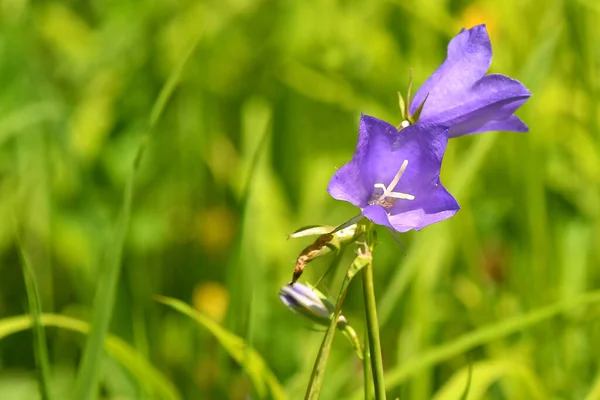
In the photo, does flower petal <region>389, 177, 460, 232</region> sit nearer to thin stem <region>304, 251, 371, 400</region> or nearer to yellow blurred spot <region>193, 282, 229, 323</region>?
thin stem <region>304, 251, 371, 400</region>

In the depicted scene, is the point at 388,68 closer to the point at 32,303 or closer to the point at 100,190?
the point at 100,190

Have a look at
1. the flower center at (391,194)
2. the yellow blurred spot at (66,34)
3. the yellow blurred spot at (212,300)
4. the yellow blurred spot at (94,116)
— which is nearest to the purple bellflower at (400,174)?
the flower center at (391,194)

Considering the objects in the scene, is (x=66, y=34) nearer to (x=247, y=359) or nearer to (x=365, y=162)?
(x=247, y=359)

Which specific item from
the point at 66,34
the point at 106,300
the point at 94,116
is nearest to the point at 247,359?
the point at 106,300

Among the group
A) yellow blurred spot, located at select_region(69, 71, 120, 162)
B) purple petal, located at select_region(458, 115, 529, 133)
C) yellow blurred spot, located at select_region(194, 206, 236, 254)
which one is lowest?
yellow blurred spot, located at select_region(194, 206, 236, 254)

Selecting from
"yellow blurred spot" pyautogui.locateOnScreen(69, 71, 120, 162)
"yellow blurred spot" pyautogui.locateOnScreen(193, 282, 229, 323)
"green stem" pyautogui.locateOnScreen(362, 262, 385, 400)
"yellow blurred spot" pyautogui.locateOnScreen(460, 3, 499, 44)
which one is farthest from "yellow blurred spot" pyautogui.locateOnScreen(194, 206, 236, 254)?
"green stem" pyautogui.locateOnScreen(362, 262, 385, 400)

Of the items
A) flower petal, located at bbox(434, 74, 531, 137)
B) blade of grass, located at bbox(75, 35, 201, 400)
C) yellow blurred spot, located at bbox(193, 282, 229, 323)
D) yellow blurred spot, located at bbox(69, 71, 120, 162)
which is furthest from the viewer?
yellow blurred spot, located at bbox(69, 71, 120, 162)

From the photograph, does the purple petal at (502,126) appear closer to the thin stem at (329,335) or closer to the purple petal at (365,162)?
the purple petal at (365,162)
